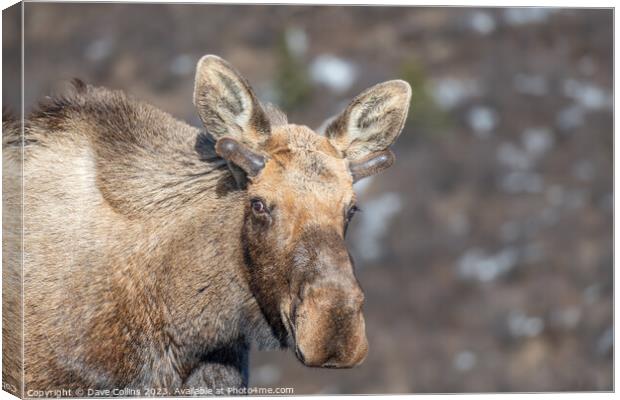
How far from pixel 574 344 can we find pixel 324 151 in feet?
16.4

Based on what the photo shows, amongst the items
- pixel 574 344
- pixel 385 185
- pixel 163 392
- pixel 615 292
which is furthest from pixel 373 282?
pixel 163 392

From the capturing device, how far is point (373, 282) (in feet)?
48.8

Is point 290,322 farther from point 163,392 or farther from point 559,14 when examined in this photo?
point 559,14

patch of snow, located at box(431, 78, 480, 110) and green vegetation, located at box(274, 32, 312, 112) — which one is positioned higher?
green vegetation, located at box(274, 32, 312, 112)

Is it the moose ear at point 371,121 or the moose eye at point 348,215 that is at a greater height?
the moose ear at point 371,121

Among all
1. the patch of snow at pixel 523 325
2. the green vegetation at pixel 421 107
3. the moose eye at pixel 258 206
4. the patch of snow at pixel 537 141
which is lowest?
the patch of snow at pixel 523 325

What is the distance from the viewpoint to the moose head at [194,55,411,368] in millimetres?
6684

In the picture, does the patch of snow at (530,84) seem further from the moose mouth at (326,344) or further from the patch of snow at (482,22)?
the moose mouth at (326,344)

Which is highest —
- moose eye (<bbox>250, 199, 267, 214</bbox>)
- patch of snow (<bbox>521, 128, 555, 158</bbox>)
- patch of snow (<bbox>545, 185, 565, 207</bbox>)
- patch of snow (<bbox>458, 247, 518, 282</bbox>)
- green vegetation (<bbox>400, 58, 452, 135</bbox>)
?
moose eye (<bbox>250, 199, 267, 214</bbox>)

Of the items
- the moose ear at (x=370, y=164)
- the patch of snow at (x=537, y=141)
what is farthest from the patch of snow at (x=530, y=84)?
the moose ear at (x=370, y=164)

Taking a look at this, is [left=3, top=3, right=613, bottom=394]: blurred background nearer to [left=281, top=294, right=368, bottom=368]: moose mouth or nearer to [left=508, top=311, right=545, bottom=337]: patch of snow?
[left=508, top=311, right=545, bottom=337]: patch of snow

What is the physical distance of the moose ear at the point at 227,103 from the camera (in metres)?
7.34

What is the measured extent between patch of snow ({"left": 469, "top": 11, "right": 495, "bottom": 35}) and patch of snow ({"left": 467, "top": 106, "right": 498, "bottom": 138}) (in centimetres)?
190

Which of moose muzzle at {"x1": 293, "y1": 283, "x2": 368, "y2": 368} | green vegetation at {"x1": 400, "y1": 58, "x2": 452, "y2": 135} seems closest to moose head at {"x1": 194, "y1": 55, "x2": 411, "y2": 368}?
moose muzzle at {"x1": 293, "y1": 283, "x2": 368, "y2": 368}
